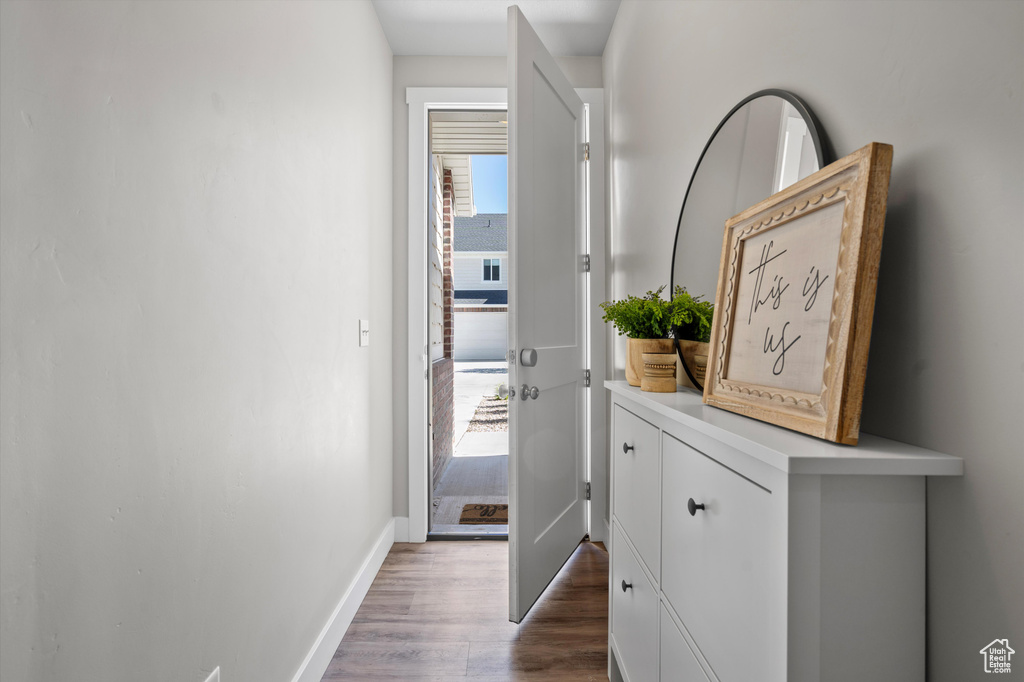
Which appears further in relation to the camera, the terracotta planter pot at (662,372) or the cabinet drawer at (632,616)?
the terracotta planter pot at (662,372)

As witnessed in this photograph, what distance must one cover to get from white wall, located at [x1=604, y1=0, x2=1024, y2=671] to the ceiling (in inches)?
69.8

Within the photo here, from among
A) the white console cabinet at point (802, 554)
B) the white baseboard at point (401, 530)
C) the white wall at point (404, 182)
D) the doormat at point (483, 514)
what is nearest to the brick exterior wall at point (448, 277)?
the white wall at point (404, 182)

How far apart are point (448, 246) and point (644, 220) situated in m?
2.49

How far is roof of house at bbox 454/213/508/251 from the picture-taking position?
11.5 m

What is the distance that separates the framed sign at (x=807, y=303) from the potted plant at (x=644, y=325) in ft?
0.78

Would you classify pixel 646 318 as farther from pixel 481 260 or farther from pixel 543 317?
pixel 481 260

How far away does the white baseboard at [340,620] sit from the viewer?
1.53 metres

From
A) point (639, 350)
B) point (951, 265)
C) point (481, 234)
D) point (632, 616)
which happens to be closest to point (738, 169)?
point (639, 350)

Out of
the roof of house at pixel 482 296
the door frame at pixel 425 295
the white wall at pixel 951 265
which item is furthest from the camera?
the roof of house at pixel 482 296

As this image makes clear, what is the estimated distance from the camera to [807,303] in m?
0.77

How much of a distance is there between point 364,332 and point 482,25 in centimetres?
163

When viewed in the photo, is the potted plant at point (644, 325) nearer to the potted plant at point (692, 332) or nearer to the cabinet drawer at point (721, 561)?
the potted plant at point (692, 332)

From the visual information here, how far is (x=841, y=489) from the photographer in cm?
61

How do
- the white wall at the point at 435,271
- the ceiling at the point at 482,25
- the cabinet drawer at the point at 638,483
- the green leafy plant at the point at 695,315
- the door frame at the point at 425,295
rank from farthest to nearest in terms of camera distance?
the white wall at the point at 435,271 → the door frame at the point at 425,295 → the ceiling at the point at 482,25 → the green leafy plant at the point at 695,315 → the cabinet drawer at the point at 638,483
